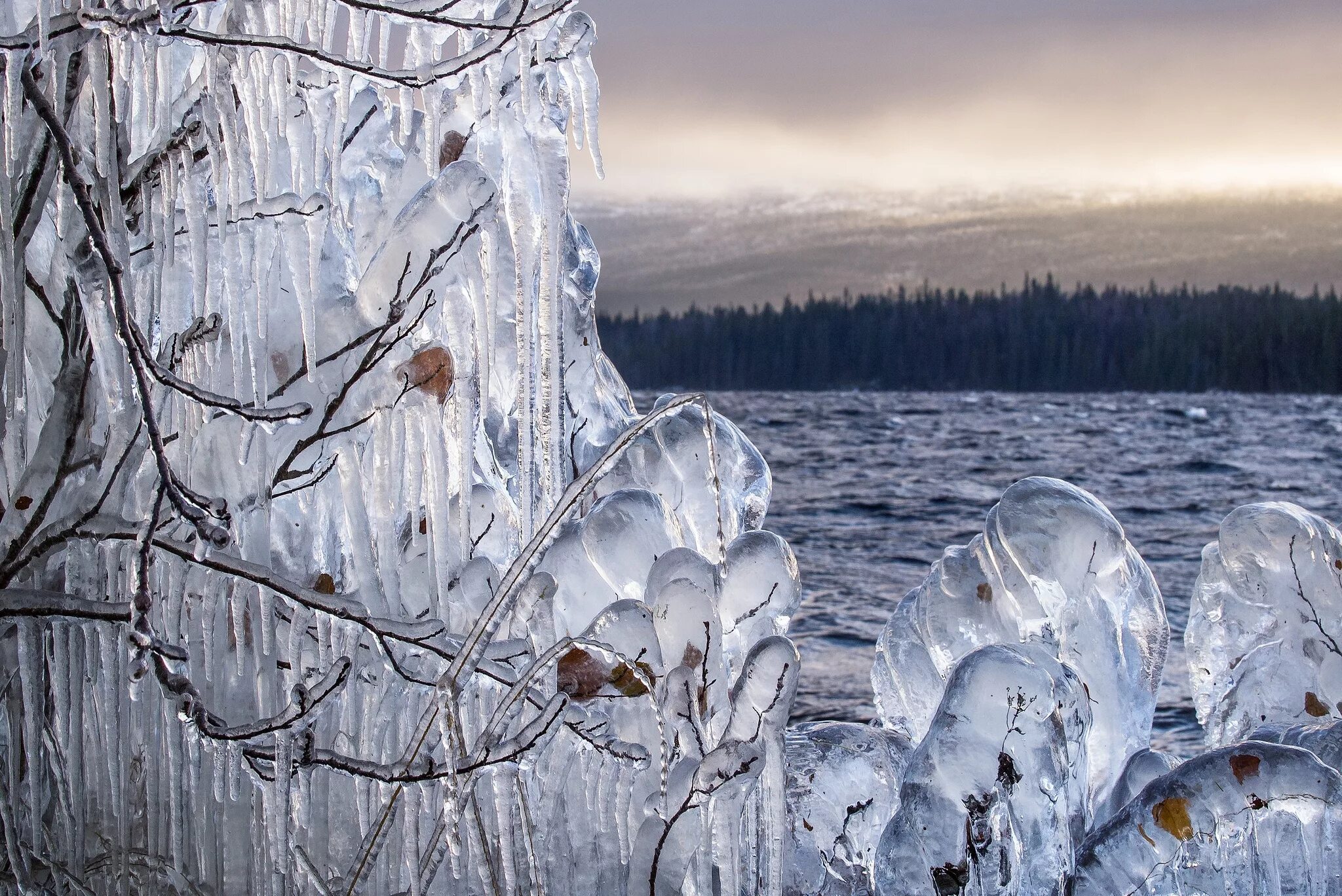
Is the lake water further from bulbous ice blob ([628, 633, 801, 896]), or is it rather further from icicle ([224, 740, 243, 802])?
icicle ([224, 740, 243, 802])

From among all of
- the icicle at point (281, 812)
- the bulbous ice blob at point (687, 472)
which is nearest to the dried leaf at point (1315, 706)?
the bulbous ice blob at point (687, 472)

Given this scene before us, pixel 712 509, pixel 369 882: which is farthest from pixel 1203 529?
pixel 369 882

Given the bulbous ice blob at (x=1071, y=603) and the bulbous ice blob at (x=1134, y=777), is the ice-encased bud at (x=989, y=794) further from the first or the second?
the bulbous ice blob at (x=1071, y=603)

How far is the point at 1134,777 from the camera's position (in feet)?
15.0

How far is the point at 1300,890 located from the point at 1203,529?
18590 mm

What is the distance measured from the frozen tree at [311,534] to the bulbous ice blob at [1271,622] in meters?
2.43

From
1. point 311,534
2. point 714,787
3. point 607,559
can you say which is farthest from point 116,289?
point 714,787

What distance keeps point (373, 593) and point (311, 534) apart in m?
0.57

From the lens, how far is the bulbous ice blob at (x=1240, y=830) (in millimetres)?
3865

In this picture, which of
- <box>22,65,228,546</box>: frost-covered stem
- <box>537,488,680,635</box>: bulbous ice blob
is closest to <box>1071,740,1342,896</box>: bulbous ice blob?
<box>537,488,680,635</box>: bulbous ice blob

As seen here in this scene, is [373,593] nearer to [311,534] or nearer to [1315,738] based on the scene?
[311,534]

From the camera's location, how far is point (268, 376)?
154 inches

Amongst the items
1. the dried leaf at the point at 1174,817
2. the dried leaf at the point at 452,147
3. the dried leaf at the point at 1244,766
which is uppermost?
the dried leaf at the point at 452,147

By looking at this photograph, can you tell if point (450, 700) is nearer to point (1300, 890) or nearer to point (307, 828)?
point (307, 828)
